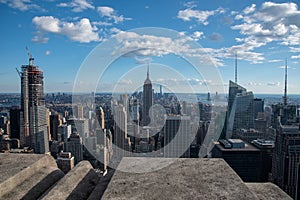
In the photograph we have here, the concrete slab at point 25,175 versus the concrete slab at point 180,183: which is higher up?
the concrete slab at point 180,183

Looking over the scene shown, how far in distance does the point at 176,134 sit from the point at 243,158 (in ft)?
35.0

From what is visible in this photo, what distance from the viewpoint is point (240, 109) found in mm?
19609

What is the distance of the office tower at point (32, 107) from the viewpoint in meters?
17.1

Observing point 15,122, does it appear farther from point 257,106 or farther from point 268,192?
point 257,106

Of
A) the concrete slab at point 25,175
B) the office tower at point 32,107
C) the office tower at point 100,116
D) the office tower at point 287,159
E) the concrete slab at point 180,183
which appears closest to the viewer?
the concrete slab at point 180,183

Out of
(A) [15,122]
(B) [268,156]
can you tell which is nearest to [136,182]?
(B) [268,156]

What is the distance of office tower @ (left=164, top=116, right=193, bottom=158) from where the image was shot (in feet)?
11.9

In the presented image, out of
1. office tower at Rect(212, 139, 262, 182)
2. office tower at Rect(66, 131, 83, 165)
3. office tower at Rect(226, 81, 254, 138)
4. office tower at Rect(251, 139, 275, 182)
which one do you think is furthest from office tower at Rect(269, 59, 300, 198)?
office tower at Rect(66, 131, 83, 165)

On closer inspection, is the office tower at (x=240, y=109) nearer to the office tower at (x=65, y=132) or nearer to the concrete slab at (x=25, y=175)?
the office tower at (x=65, y=132)

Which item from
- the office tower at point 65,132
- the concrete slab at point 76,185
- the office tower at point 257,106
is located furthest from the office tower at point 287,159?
the office tower at point 65,132

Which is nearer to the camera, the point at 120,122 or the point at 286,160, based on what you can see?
the point at 120,122

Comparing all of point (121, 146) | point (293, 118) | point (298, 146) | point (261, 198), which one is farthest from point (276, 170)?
point (261, 198)

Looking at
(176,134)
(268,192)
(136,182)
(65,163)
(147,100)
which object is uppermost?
(147,100)

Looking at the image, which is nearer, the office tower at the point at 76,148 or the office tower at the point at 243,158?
the office tower at the point at 76,148
